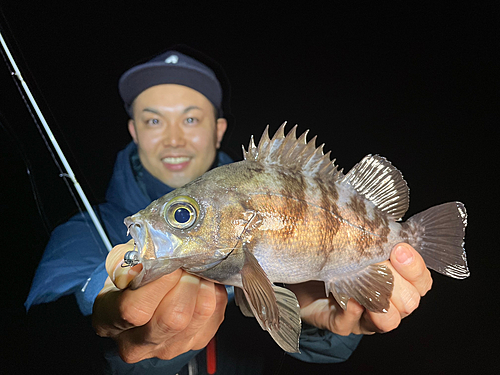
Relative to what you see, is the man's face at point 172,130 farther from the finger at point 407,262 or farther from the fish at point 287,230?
the finger at point 407,262

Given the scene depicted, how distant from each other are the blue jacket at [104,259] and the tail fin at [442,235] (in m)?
0.68

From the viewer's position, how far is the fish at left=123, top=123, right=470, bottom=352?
597 mm

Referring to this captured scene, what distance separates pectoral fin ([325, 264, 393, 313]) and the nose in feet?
2.95

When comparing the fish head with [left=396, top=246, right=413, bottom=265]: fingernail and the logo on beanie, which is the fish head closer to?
[left=396, top=246, right=413, bottom=265]: fingernail

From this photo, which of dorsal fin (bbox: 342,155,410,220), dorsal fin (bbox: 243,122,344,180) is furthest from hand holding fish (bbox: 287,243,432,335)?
dorsal fin (bbox: 243,122,344,180)

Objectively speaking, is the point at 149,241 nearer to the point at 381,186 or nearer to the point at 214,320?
the point at 214,320

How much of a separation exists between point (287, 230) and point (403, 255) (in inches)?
15.1

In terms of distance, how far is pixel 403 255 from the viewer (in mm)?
823

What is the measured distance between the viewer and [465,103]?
1.65 m

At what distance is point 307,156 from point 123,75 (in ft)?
3.46

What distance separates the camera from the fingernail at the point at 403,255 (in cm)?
82

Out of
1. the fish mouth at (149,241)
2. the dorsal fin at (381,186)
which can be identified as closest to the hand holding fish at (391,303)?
the dorsal fin at (381,186)

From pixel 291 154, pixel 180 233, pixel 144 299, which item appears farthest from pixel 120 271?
pixel 291 154

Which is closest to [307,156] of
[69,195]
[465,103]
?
[69,195]
